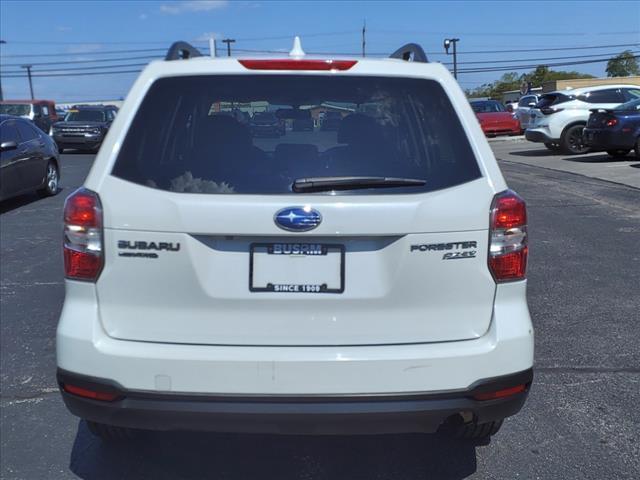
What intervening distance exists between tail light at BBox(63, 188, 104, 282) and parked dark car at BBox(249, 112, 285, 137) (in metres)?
0.80

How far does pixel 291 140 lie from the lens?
296 centimetres

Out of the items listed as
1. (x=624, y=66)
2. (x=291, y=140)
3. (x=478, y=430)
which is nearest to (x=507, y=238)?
(x=291, y=140)

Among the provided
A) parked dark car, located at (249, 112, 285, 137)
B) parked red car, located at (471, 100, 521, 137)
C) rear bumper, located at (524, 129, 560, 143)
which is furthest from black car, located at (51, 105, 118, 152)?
parked dark car, located at (249, 112, 285, 137)

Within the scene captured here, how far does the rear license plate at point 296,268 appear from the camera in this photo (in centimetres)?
253

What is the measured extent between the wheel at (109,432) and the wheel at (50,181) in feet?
33.0

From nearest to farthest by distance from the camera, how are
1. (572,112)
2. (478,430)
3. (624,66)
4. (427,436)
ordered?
(478,430)
(427,436)
(572,112)
(624,66)

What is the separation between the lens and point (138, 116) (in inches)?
107

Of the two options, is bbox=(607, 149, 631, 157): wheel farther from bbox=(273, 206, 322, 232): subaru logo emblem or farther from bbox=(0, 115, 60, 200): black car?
bbox=(273, 206, 322, 232): subaru logo emblem

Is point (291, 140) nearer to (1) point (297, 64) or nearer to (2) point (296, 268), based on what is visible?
(1) point (297, 64)

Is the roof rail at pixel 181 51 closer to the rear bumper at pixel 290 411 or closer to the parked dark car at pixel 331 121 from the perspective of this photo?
the parked dark car at pixel 331 121

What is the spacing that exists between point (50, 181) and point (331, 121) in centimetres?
1094

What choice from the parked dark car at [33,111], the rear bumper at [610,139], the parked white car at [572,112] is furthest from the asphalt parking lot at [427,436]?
the parked dark car at [33,111]

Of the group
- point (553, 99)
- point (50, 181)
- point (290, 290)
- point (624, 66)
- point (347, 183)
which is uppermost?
point (624, 66)

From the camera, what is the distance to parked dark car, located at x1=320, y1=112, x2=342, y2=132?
2.94 metres
